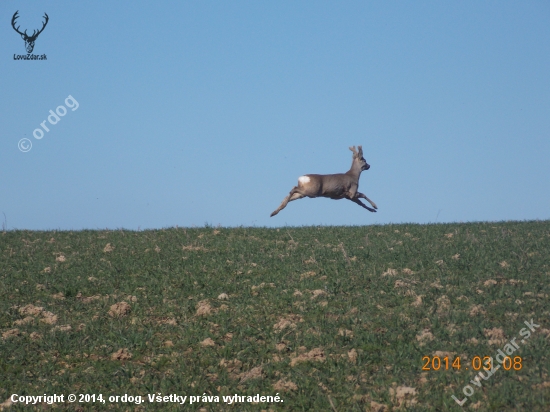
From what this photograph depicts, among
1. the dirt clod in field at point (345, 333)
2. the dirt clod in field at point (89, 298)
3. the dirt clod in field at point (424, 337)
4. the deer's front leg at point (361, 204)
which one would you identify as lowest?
the dirt clod in field at point (424, 337)

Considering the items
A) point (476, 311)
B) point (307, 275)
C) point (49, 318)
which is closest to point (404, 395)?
point (476, 311)

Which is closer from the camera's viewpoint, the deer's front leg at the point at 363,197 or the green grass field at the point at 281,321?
the green grass field at the point at 281,321

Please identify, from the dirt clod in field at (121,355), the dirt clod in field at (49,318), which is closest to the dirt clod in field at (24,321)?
the dirt clod in field at (49,318)

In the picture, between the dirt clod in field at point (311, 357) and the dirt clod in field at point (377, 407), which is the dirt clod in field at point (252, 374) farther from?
the dirt clod in field at point (377, 407)

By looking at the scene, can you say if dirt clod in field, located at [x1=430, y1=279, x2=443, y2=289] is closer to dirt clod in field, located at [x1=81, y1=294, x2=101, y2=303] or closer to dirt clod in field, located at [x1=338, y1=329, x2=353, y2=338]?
dirt clod in field, located at [x1=338, y1=329, x2=353, y2=338]

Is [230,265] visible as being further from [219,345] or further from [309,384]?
[309,384]

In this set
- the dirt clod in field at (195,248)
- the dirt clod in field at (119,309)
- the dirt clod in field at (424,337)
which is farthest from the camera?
the dirt clod in field at (195,248)

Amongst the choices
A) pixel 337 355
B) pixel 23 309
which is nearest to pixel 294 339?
pixel 337 355

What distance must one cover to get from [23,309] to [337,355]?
5584mm

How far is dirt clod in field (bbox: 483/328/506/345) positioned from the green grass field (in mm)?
20

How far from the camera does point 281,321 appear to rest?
32.9 feet
